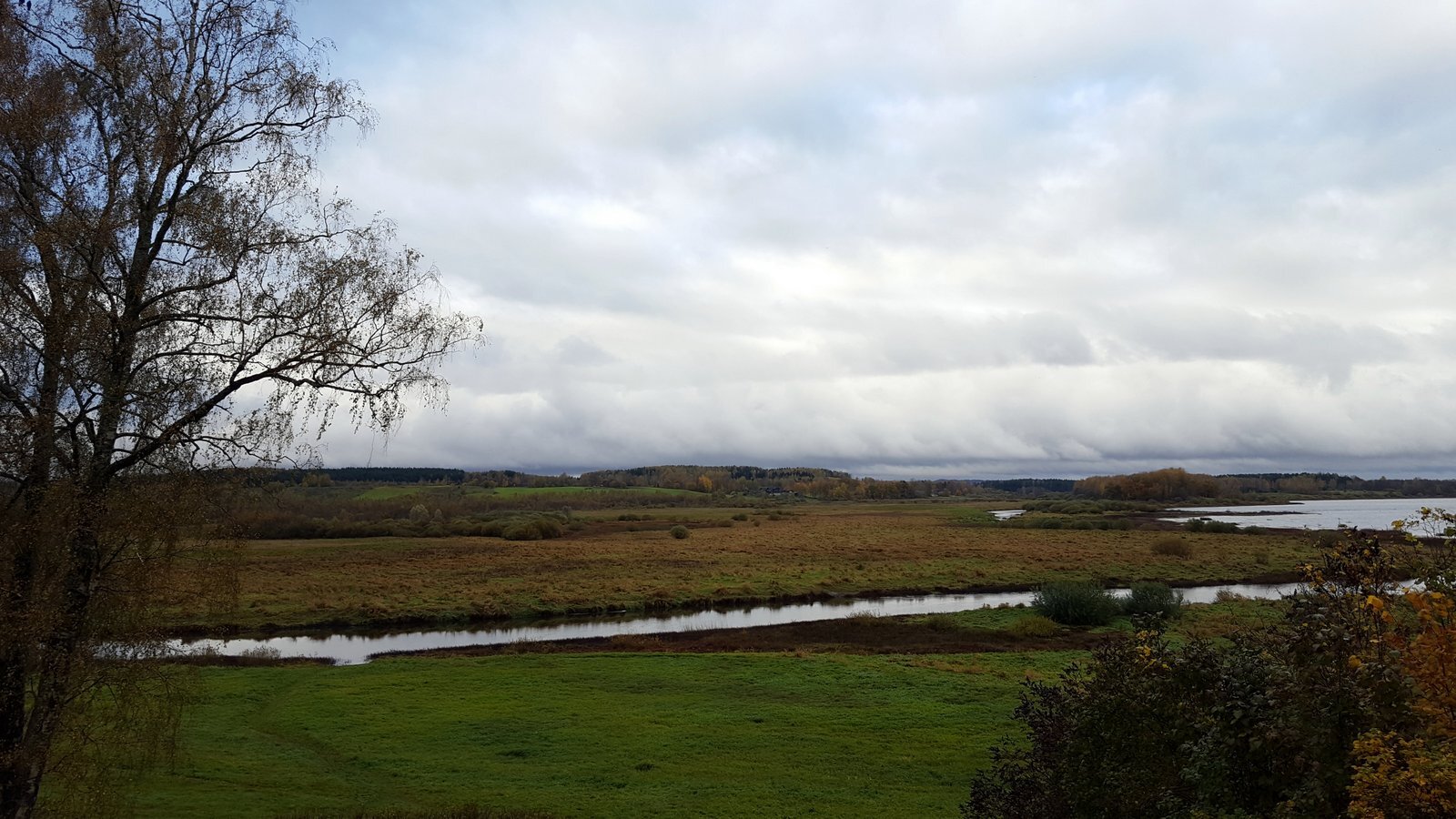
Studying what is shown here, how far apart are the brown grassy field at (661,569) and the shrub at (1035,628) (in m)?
18.3

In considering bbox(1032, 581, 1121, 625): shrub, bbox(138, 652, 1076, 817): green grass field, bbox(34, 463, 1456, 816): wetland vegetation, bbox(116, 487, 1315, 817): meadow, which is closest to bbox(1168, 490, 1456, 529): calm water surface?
bbox(1032, 581, 1121, 625): shrub

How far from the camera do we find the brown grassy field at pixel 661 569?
4709cm

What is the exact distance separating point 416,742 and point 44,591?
1045 centimetres

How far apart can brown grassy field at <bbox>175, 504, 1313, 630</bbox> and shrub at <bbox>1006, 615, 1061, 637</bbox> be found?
18254 millimetres

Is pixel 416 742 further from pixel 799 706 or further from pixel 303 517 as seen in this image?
pixel 303 517

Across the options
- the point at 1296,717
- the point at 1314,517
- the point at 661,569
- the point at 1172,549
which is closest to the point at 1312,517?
the point at 1314,517

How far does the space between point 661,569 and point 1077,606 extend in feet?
107

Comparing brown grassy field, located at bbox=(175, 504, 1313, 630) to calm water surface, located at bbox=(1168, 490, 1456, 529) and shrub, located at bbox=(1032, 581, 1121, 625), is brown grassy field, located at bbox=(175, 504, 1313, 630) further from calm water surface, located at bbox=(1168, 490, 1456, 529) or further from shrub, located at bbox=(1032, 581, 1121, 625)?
calm water surface, located at bbox=(1168, 490, 1456, 529)

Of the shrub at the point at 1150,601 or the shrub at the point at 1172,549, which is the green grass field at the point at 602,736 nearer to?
the shrub at the point at 1150,601

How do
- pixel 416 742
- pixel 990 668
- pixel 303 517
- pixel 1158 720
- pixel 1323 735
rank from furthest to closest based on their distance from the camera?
1. pixel 303 517
2. pixel 990 668
3. pixel 416 742
4. pixel 1158 720
5. pixel 1323 735

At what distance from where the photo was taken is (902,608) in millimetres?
46656

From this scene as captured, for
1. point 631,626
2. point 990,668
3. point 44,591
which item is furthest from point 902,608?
point 44,591

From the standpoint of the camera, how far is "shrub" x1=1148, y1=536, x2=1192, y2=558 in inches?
2623

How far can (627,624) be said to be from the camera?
140ft
